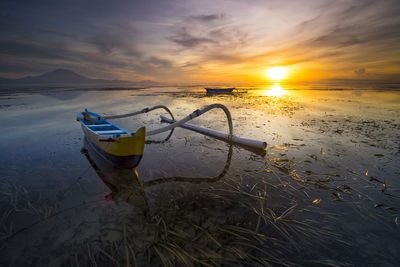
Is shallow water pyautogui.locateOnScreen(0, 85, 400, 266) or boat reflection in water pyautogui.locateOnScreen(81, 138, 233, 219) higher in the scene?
shallow water pyautogui.locateOnScreen(0, 85, 400, 266)

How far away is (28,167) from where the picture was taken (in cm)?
632

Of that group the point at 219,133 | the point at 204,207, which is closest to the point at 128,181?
the point at 204,207

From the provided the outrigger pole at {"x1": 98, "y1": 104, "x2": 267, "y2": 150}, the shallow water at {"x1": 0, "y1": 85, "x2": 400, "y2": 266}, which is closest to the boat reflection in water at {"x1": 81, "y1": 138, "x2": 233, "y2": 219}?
the shallow water at {"x1": 0, "y1": 85, "x2": 400, "y2": 266}

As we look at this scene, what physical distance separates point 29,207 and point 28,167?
10.2 ft

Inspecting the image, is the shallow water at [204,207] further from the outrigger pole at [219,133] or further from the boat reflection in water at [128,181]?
the outrigger pole at [219,133]

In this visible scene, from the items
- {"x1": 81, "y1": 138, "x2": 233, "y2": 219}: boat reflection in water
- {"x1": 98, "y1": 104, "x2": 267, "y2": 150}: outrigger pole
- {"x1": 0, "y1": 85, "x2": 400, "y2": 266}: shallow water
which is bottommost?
{"x1": 81, "y1": 138, "x2": 233, "y2": 219}: boat reflection in water

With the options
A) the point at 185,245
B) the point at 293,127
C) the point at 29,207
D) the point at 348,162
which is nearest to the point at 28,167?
the point at 29,207

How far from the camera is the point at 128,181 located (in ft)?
18.2

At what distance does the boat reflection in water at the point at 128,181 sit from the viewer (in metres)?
4.66

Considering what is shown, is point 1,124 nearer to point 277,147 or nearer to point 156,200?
point 156,200

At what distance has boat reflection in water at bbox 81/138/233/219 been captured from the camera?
183 inches

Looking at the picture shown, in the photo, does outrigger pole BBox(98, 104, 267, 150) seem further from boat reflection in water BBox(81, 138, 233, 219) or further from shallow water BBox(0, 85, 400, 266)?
boat reflection in water BBox(81, 138, 233, 219)

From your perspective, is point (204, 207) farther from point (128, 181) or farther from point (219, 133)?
point (219, 133)

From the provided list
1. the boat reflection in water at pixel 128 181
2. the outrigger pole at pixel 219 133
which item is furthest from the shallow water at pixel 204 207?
the outrigger pole at pixel 219 133
